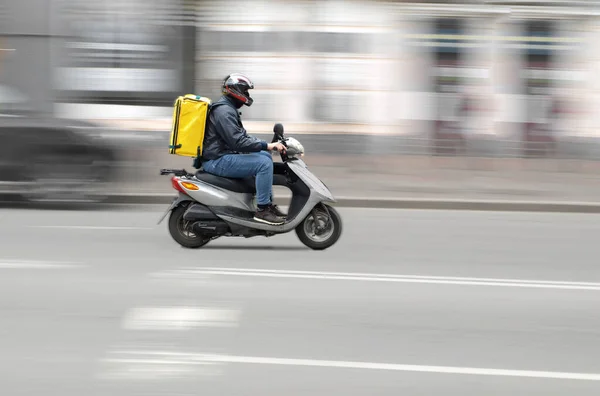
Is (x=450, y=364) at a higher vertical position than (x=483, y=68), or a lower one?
lower

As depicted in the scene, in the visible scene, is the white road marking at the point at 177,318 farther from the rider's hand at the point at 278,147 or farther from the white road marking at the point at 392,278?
the rider's hand at the point at 278,147

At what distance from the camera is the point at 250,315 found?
6.69 metres

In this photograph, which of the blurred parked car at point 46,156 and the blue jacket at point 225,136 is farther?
the blurred parked car at point 46,156

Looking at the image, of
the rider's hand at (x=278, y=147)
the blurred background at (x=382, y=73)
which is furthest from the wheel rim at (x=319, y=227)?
the blurred background at (x=382, y=73)

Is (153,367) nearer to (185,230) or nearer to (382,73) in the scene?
(185,230)

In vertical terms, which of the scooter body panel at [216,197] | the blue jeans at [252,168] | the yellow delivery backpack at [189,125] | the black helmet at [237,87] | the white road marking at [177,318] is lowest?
the white road marking at [177,318]

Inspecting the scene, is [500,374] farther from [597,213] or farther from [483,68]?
[483,68]

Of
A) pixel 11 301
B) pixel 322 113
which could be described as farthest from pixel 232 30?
pixel 11 301

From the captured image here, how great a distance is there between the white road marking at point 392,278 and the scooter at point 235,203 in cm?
98

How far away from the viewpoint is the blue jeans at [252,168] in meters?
9.22

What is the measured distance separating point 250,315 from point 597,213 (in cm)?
846

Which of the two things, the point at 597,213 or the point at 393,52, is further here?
the point at 393,52

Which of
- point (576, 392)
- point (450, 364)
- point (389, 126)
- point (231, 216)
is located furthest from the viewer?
point (389, 126)

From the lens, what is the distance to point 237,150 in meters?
9.29
